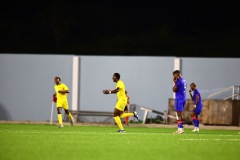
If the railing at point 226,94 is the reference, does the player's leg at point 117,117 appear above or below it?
below

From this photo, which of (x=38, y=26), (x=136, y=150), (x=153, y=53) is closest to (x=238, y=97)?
(x=136, y=150)

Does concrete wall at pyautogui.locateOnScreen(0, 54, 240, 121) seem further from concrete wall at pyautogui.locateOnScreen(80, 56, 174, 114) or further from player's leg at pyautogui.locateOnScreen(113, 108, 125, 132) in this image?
player's leg at pyautogui.locateOnScreen(113, 108, 125, 132)

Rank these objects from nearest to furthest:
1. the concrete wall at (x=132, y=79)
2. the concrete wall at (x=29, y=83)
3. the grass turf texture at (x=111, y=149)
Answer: the grass turf texture at (x=111, y=149)
the concrete wall at (x=132, y=79)
the concrete wall at (x=29, y=83)

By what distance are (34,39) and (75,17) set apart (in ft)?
16.0

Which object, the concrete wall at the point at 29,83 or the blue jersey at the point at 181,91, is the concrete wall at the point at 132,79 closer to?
the concrete wall at the point at 29,83

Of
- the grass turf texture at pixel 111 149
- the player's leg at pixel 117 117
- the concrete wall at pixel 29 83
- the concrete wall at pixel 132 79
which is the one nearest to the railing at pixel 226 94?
the concrete wall at pixel 132 79

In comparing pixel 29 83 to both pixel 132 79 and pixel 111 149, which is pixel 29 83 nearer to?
pixel 132 79

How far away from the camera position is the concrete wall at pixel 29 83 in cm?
4162

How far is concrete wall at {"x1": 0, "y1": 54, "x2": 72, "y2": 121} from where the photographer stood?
41625 mm

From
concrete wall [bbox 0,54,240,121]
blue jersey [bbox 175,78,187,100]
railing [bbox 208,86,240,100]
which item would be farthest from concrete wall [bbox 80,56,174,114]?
blue jersey [bbox 175,78,187,100]

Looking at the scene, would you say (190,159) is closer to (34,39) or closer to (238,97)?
(238,97)

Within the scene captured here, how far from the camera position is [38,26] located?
77500 millimetres

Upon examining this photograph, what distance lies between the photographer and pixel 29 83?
42.1 metres

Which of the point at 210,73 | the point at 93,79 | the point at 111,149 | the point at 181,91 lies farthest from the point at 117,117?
the point at 93,79
